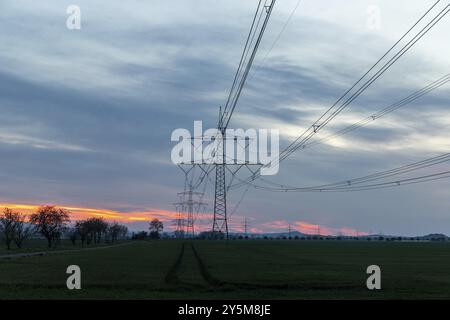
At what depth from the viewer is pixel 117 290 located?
37656 millimetres

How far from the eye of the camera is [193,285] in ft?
136

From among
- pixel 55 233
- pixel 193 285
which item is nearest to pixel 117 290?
pixel 193 285
